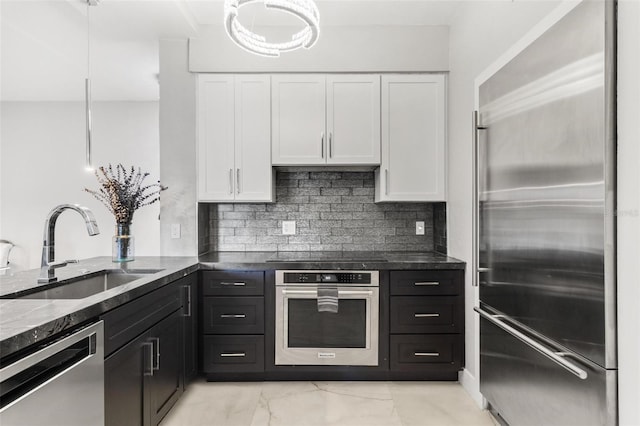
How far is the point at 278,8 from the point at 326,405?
2222 mm

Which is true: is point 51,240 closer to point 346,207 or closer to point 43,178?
point 346,207

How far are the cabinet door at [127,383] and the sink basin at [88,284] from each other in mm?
501

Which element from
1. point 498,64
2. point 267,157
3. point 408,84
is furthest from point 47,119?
point 498,64

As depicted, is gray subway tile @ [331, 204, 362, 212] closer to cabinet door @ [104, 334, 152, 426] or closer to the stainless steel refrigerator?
the stainless steel refrigerator

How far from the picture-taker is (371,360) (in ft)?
8.48

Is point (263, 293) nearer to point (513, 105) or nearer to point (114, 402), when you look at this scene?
point (114, 402)

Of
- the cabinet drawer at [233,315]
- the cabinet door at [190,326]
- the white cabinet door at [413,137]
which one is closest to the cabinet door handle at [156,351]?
the cabinet door at [190,326]

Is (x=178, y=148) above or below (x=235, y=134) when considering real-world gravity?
below

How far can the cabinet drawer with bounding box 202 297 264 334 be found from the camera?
102 inches

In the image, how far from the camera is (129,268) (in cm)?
231

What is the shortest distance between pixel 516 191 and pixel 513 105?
40cm

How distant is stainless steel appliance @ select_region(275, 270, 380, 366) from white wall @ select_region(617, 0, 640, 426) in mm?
1532

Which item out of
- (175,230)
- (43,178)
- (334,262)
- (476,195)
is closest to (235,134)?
(175,230)

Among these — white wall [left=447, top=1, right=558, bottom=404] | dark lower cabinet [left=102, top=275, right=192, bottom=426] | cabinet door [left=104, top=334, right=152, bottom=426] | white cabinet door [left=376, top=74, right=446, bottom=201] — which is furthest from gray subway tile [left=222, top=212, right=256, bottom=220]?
white wall [left=447, top=1, right=558, bottom=404]
